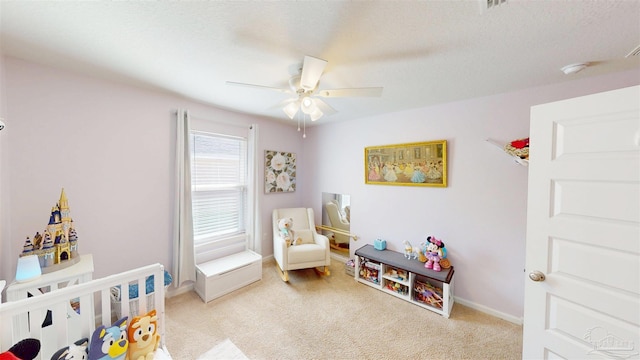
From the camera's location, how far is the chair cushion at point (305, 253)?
270 cm

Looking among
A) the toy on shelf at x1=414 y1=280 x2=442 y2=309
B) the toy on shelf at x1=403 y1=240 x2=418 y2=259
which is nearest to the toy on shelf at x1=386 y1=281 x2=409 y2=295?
the toy on shelf at x1=414 y1=280 x2=442 y2=309

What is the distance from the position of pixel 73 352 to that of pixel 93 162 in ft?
5.06

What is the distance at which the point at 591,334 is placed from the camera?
0.99m

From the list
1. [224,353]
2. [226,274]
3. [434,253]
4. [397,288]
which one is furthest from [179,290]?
[434,253]

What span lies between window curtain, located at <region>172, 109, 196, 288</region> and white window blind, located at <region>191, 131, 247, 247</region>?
15cm

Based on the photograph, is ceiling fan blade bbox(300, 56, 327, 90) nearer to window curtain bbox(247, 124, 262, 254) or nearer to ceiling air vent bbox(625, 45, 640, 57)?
window curtain bbox(247, 124, 262, 254)

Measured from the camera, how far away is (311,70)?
4.29 ft

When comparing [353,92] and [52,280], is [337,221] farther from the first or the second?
[52,280]

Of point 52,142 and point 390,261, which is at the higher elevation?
point 52,142

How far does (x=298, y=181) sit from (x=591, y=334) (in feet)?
10.9

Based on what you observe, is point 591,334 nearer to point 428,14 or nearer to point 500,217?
point 500,217

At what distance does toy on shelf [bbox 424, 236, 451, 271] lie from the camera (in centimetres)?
225

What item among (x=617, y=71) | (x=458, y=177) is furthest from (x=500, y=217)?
(x=617, y=71)

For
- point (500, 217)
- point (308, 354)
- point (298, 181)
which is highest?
point (298, 181)
